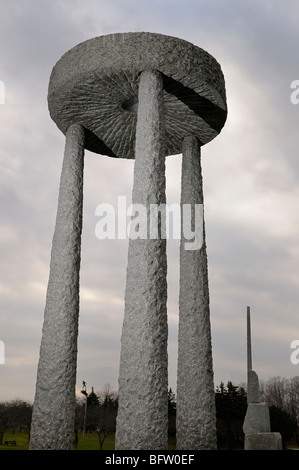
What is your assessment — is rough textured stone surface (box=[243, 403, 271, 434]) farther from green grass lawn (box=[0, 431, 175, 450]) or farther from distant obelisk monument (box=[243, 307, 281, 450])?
green grass lawn (box=[0, 431, 175, 450])

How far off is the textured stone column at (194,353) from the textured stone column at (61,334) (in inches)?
132

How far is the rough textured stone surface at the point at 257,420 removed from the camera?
67.8 ft

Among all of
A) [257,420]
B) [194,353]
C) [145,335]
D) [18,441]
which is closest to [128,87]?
[145,335]

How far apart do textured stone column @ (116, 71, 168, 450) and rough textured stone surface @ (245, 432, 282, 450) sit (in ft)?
34.2

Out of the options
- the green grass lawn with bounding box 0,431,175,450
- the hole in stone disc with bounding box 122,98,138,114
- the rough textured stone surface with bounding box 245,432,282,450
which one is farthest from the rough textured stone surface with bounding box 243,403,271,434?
the green grass lawn with bounding box 0,431,175,450

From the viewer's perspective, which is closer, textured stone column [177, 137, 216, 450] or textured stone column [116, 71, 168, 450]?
textured stone column [116, 71, 168, 450]

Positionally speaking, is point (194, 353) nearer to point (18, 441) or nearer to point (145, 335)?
point (145, 335)

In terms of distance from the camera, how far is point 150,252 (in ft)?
37.2

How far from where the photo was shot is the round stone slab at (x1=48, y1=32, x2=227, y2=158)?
535 inches

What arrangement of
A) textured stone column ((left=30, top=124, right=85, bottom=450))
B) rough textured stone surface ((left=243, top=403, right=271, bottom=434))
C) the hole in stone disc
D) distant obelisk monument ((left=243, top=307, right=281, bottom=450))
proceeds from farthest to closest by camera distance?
rough textured stone surface ((left=243, top=403, right=271, bottom=434))
distant obelisk monument ((left=243, top=307, right=281, bottom=450))
the hole in stone disc
textured stone column ((left=30, top=124, right=85, bottom=450))

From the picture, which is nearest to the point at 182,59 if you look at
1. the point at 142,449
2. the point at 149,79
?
the point at 149,79
